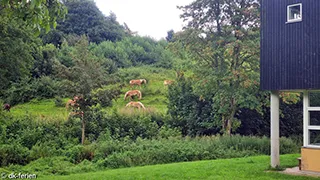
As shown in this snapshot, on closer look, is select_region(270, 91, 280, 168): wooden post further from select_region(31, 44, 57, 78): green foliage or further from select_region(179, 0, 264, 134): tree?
select_region(31, 44, 57, 78): green foliage

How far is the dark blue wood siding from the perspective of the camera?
43.5 feet

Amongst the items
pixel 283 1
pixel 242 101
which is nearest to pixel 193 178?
pixel 283 1

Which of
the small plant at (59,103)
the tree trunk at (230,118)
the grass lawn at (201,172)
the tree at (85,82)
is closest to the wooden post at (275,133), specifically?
the grass lawn at (201,172)

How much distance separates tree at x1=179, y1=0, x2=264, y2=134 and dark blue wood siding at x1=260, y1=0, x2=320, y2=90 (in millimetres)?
5471

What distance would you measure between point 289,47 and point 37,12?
10203 millimetres

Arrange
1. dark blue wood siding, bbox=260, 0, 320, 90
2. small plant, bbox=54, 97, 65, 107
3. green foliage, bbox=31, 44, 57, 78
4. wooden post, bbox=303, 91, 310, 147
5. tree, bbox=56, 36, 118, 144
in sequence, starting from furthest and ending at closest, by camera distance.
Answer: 1. green foliage, bbox=31, 44, 57, 78
2. small plant, bbox=54, 97, 65, 107
3. tree, bbox=56, 36, 118, 144
4. wooden post, bbox=303, 91, 310, 147
5. dark blue wood siding, bbox=260, 0, 320, 90

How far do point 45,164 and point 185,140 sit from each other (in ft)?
23.2

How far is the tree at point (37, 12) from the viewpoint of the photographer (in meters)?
5.51

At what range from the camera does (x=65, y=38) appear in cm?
5119

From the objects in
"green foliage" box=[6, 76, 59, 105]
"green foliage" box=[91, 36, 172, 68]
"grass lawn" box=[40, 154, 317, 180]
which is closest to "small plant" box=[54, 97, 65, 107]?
"green foliage" box=[6, 76, 59, 105]

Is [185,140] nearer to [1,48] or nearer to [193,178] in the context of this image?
[193,178]

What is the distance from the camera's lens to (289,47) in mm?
13852

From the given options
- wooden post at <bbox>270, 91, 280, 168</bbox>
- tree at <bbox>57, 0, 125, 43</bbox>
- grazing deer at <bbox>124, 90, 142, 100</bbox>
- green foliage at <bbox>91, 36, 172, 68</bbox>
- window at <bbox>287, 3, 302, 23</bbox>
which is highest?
tree at <bbox>57, 0, 125, 43</bbox>

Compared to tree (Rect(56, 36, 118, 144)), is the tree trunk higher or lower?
lower
